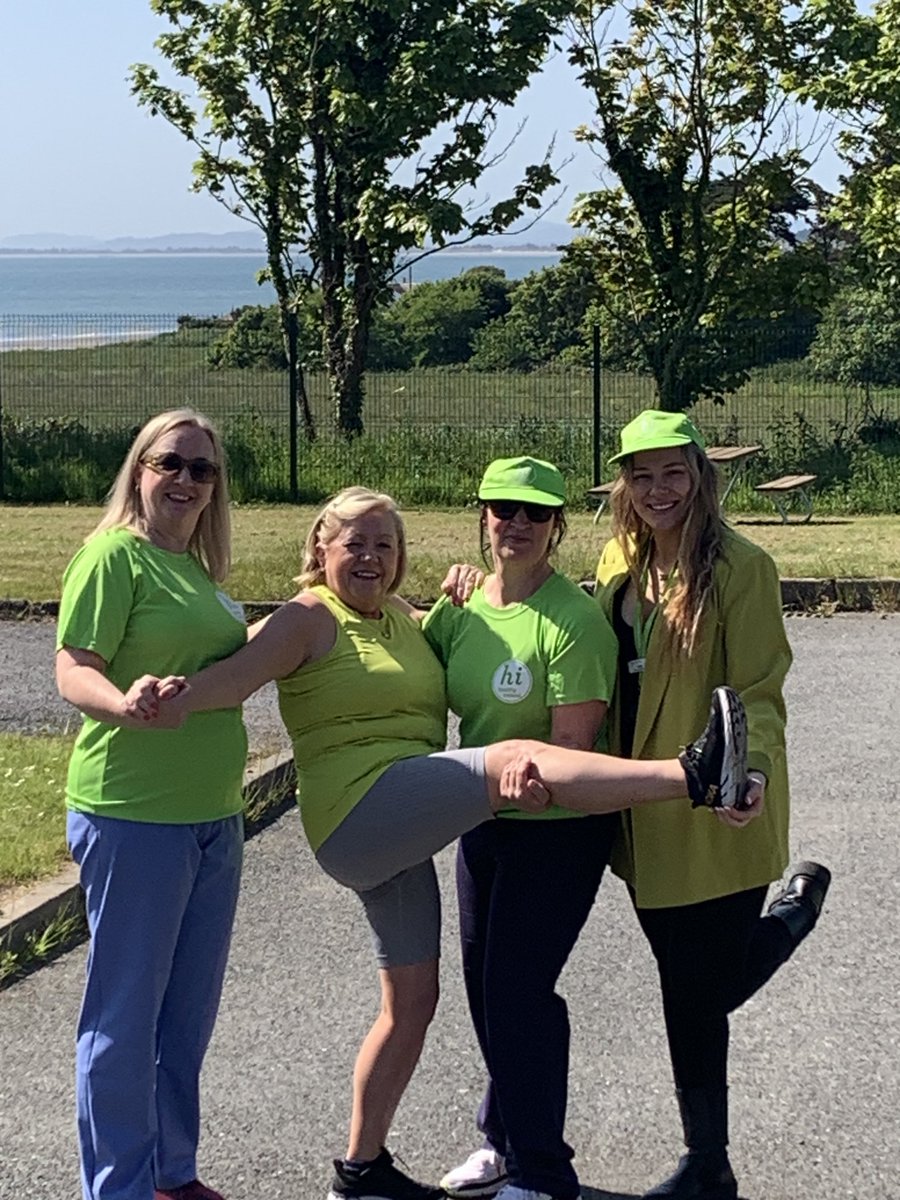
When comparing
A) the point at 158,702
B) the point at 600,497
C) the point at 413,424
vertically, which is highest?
the point at 158,702

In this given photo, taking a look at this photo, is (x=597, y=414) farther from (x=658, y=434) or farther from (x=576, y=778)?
(x=576, y=778)

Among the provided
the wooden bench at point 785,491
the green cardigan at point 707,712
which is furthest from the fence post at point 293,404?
the green cardigan at point 707,712

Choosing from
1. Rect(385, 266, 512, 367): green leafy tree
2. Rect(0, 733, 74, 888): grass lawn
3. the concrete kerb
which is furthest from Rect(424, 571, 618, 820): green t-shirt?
Rect(385, 266, 512, 367): green leafy tree

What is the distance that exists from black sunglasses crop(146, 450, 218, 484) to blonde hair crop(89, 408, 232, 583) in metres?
0.03

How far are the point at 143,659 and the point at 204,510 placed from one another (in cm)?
43

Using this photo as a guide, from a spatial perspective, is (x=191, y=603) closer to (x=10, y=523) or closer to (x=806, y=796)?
(x=806, y=796)

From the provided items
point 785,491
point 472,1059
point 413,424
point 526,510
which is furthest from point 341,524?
point 413,424

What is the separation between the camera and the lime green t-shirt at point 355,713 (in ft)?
12.9

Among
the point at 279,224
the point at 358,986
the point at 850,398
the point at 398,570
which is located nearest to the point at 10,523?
the point at 279,224

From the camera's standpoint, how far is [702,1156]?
4102 mm

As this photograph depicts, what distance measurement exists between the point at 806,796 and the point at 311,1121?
3.68m

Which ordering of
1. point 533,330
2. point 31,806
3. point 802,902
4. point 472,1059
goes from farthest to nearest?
point 533,330, point 31,806, point 472,1059, point 802,902

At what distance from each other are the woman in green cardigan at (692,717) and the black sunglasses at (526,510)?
203 millimetres

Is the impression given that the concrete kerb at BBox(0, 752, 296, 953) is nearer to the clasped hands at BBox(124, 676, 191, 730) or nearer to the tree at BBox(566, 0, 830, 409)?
the clasped hands at BBox(124, 676, 191, 730)
